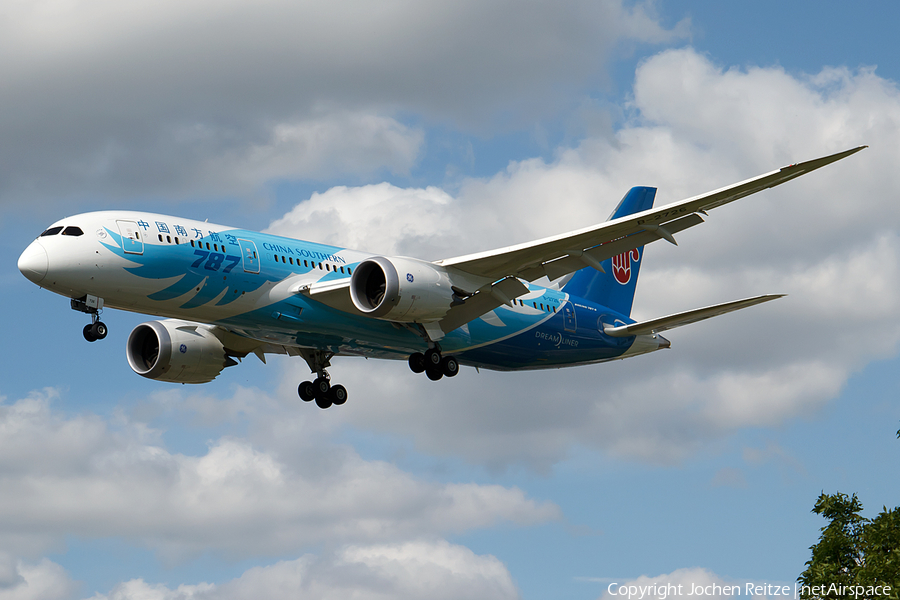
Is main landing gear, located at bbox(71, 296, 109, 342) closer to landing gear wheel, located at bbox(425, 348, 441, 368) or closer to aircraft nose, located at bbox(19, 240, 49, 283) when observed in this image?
aircraft nose, located at bbox(19, 240, 49, 283)

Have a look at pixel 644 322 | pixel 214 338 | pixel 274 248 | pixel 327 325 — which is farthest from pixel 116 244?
pixel 644 322

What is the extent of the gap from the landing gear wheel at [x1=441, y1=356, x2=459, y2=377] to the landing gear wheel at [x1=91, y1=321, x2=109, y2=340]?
429 inches

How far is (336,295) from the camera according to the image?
30.0m

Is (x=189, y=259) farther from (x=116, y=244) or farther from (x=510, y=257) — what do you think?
(x=510, y=257)

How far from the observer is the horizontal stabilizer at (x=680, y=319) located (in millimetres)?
31875

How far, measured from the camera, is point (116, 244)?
88.8ft

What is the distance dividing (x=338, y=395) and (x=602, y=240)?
485 inches

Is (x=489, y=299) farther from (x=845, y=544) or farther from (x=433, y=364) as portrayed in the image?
(x=845, y=544)

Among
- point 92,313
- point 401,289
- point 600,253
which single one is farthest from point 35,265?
point 600,253

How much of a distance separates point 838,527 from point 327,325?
15142 mm

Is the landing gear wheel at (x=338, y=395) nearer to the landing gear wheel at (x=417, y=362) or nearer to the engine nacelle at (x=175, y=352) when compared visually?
the engine nacelle at (x=175, y=352)

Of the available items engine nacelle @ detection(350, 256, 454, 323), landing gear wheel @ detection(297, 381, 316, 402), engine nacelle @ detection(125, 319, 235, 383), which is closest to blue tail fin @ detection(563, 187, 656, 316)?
engine nacelle @ detection(350, 256, 454, 323)

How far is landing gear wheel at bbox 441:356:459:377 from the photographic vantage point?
1320 inches

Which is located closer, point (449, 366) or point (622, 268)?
point (449, 366)
